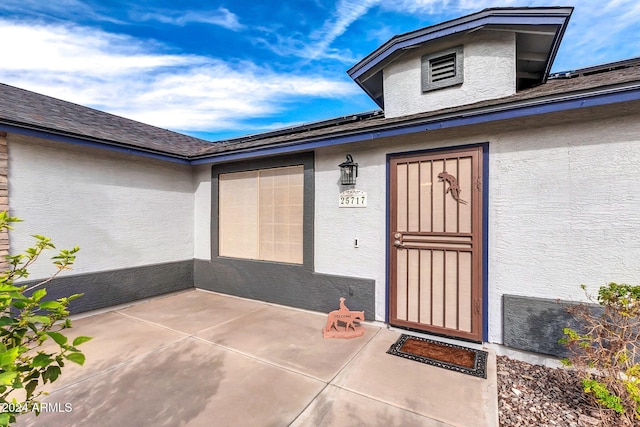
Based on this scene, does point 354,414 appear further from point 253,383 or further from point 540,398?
point 540,398

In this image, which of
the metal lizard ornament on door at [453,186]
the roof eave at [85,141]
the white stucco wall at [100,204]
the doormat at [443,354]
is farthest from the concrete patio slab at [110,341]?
the metal lizard ornament on door at [453,186]

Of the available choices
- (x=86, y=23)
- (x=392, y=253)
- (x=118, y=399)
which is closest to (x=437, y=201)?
(x=392, y=253)

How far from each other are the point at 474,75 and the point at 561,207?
2.30 m

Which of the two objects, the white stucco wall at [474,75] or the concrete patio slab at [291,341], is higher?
the white stucco wall at [474,75]

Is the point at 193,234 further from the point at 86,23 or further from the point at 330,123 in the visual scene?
the point at 86,23

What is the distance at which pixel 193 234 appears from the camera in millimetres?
6582

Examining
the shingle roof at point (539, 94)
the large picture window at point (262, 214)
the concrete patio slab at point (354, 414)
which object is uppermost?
the shingle roof at point (539, 94)

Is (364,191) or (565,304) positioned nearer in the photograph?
(565,304)

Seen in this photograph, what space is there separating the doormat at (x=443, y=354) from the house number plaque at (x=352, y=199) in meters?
2.11

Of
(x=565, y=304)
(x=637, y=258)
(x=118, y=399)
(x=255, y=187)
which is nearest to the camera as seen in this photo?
(x=118, y=399)

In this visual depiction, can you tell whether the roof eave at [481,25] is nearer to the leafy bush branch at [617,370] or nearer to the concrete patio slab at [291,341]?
the leafy bush branch at [617,370]

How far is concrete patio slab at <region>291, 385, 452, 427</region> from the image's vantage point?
7.38 feet

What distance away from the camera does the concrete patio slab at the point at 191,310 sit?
4355mm

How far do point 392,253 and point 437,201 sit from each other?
102cm
